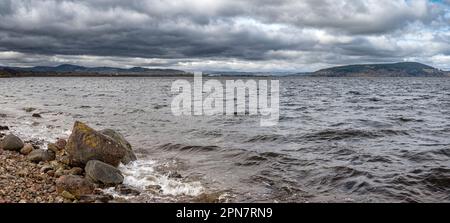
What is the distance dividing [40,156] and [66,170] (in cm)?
234

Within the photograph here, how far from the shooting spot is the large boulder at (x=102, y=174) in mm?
13219

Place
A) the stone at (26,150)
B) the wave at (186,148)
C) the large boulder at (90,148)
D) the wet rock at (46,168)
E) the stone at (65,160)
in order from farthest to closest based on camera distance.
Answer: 1. the wave at (186,148)
2. the stone at (26,150)
3. the stone at (65,160)
4. the large boulder at (90,148)
5. the wet rock at (46,168)

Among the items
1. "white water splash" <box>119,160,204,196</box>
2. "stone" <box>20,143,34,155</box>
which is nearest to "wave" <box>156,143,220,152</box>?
"white water splash" <box>119,160,204,196</box>

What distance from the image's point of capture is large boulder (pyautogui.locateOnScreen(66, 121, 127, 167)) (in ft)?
48.7

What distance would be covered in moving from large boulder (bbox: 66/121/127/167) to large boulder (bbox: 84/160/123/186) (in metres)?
1.01

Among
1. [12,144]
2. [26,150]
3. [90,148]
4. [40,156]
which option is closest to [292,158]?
[90,148]

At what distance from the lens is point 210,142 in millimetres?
22297

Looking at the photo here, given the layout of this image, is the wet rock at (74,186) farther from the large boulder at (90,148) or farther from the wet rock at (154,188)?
the large boulder at (90,148)

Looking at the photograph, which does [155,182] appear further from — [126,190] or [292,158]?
[292,158]

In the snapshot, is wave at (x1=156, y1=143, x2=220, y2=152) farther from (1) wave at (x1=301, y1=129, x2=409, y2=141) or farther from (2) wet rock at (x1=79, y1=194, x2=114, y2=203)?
(2) wet rock at (x1=79, y1=194, x2=114, y2=203)

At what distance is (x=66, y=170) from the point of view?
14.2m

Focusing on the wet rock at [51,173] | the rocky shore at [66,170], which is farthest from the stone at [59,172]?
the wet rock at [51,173]
